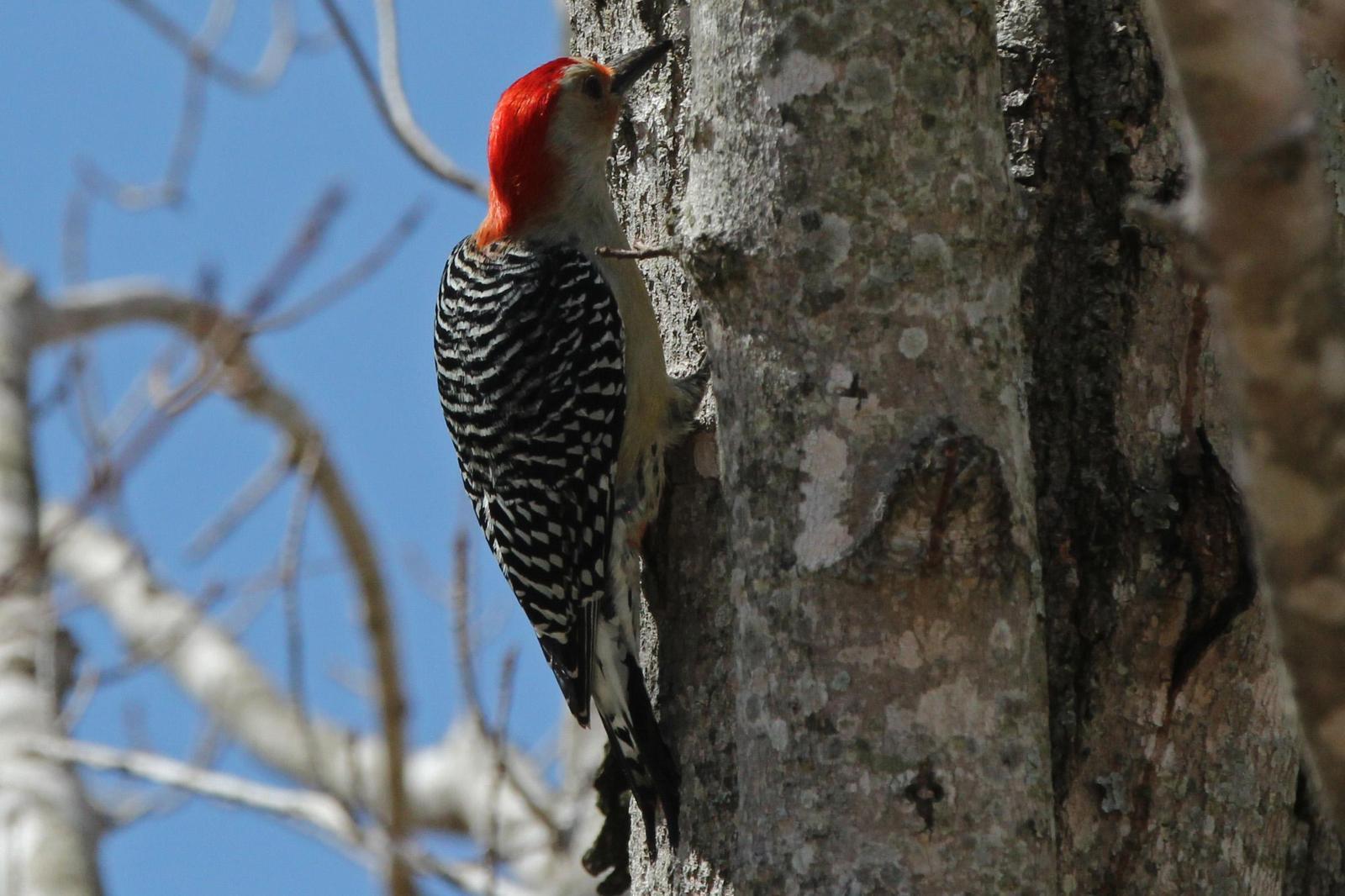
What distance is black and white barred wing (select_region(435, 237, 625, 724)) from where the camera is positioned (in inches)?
137

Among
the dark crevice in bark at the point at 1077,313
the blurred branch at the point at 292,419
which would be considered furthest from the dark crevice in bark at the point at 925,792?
the blurred branch at the point at 292,419

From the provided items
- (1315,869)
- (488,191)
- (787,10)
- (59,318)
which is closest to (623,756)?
(1315,869)

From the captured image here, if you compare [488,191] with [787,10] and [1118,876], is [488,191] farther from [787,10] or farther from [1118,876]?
[1118,876]

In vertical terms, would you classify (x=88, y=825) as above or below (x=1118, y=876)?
below

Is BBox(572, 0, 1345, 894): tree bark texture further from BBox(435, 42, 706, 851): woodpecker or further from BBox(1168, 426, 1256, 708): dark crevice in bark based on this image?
BBox(435, 42, 706, 851): woodpecker

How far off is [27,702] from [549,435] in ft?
5.64

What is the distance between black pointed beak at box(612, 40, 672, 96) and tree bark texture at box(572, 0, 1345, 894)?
825 mm

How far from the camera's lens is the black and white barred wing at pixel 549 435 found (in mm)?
3486

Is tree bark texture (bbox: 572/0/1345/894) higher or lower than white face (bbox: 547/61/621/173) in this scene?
lower

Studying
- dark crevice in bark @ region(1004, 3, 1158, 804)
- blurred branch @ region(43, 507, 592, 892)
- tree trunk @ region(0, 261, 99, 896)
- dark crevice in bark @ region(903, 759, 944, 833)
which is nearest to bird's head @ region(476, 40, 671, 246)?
dark crevice in bark @ region(1004, 3, 1158, 804)

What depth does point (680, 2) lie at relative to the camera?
321 centimetres

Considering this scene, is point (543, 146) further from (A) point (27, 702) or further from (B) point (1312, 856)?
(B) point (1312, 856)

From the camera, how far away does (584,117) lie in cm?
385

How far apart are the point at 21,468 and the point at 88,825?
1.11 m
